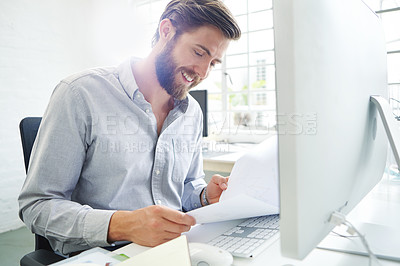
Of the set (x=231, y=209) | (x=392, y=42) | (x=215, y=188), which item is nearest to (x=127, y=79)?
(x=215, y=188)

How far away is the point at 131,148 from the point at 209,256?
0.47 metres

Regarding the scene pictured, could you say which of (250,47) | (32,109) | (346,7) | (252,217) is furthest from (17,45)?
(346,7)

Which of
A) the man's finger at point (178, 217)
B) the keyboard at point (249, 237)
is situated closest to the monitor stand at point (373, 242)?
the keyboard at point (249, 237)

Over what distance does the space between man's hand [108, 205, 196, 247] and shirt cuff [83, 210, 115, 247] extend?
0.03 metres

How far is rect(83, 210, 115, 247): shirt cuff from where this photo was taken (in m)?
0.67

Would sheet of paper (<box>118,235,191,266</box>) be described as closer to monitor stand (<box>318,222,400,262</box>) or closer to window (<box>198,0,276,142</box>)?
monitor stand (<box>318,222,400,262</box>)

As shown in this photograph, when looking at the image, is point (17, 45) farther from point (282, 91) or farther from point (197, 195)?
point (282, 91)

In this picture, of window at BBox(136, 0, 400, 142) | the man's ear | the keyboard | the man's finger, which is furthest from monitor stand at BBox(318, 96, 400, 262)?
window at BBox(136, 0, 400, 142)

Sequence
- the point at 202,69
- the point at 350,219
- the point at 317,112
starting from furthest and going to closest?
1. the point at 202,69
2. the point at 350,219
3. the point at 317,112

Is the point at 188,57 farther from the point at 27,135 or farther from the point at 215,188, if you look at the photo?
the point at 27,135

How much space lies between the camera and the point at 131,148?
0.92m

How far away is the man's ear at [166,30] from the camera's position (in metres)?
1.09

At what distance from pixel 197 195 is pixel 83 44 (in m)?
2.77

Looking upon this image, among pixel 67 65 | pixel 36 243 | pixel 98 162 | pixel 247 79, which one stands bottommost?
pixel 36 243
